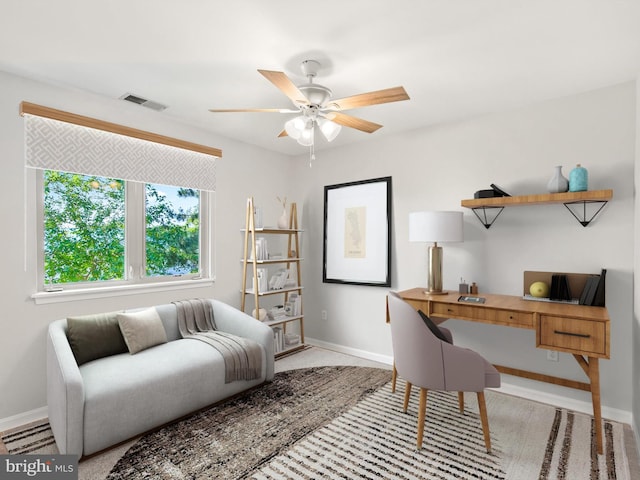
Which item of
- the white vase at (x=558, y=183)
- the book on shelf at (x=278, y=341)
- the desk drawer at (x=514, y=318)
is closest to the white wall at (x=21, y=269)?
the book on shelf at (x=278, y=341)

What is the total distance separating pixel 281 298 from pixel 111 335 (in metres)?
2.11

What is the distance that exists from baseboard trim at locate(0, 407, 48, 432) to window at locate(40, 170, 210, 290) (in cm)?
92

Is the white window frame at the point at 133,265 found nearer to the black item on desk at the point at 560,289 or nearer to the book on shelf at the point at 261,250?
the book on shelf at the point at 261,250

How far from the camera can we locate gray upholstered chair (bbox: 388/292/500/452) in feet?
7.02

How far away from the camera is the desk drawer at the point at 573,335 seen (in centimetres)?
212

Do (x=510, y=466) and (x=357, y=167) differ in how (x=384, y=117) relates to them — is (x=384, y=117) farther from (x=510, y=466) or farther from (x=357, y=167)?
(x=510, y=466)

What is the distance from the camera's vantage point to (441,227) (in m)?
2.96

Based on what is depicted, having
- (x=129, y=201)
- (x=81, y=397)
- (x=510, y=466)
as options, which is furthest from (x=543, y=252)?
(x=129, y=201)

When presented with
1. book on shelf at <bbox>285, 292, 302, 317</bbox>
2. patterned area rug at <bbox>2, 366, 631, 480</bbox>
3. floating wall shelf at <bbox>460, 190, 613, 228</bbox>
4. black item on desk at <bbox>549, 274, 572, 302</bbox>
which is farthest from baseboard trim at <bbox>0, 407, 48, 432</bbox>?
black item on desk at <bbox>549, 274, 572, 302</bbox>

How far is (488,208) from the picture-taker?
3104mm

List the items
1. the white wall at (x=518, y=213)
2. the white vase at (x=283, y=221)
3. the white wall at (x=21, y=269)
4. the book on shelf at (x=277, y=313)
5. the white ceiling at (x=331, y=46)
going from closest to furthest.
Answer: the white ceiling at (x=331, y=46), the white wall at (x=21, y=269), the white wall at (x=518, y=213), the book on shelf at (x=277, y=313), the white vase at (x=283, y=221)

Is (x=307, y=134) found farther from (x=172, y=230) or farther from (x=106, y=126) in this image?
(x=172, y=230)

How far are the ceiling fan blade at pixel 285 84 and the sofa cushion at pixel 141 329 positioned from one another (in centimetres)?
211

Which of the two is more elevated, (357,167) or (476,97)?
(476,97)
